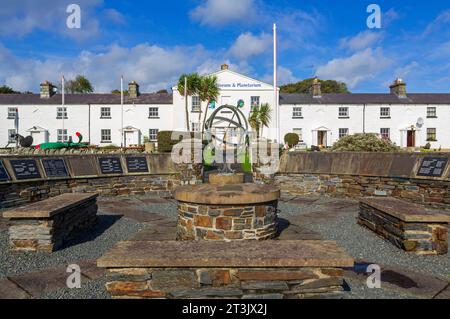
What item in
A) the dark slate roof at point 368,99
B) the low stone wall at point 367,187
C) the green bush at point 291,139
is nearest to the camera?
the low stone wall at point 367,187

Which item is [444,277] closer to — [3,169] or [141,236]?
[141,236]

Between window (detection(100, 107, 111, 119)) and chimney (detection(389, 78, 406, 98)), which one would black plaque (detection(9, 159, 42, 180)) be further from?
chimney (detection(389, 78, 406, 98))

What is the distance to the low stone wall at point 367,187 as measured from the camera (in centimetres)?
775

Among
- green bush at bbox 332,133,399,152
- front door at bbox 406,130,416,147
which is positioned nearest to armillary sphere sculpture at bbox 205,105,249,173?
green bush at bbox 332,133,399,152

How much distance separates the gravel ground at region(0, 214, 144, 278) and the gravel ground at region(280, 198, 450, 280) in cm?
406

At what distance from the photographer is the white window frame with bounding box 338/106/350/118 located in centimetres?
3148

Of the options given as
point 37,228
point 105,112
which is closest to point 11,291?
point 37,228

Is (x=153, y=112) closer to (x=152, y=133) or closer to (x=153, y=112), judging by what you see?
(x=153, y=112)

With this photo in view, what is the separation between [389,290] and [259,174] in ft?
25.7

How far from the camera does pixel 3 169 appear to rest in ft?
25.4

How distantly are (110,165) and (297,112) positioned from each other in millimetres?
25162

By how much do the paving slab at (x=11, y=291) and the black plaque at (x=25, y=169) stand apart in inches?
206

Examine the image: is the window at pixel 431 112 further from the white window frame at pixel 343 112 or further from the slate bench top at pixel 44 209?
the slate bench top at pixel 44 209

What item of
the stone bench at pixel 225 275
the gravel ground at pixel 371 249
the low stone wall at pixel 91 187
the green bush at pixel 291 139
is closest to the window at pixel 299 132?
the green bush at pixel 291 139
